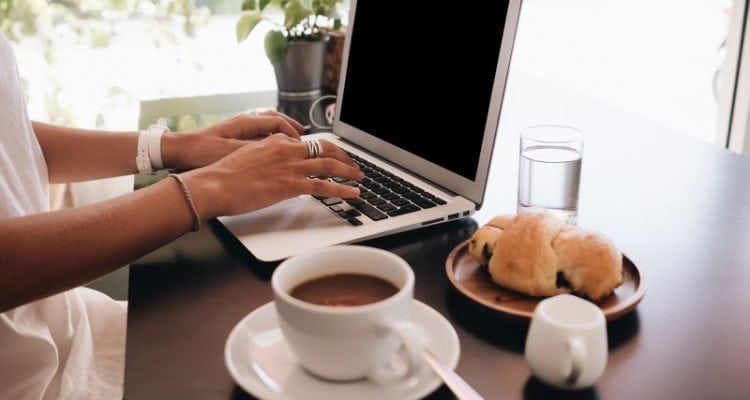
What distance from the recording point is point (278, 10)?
63.9 inches

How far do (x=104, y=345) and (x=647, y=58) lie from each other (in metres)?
2.33

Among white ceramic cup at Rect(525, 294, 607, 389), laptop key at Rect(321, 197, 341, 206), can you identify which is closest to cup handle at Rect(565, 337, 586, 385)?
white ceramic cup at Rect(525, 294, 607, 389)

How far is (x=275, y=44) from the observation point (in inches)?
58.4

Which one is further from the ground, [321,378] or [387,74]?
[387,74]

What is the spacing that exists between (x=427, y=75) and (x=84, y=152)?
0.53m

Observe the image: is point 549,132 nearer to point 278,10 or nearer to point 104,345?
point 104,345

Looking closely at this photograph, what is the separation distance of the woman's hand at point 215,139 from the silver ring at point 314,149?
14 cm

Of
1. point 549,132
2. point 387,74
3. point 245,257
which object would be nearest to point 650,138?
point 549,132

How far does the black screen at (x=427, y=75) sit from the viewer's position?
37.1 inches

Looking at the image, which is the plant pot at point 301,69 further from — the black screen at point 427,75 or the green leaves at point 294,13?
Answer: the black screen at point 427,75

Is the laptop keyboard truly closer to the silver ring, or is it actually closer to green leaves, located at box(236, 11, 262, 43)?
the silver ring

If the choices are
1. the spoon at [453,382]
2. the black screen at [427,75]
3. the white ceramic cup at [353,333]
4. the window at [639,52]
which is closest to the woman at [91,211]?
the black screen at [427,75]

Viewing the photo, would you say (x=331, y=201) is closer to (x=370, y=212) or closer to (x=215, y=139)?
(x=370, y=212)

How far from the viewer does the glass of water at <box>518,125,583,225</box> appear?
895 mm
